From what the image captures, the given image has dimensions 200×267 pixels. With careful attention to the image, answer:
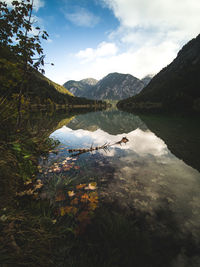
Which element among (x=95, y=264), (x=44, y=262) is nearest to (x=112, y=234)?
(x=95, y=264)

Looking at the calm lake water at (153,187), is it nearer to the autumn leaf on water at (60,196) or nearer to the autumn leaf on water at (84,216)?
the autumn leaf on water at (60,196)

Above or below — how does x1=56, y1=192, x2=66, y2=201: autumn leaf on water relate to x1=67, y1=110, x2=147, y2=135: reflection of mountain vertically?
below

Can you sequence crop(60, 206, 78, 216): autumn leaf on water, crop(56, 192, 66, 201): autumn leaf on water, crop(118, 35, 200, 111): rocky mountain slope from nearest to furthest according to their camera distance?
crop(60, 206, 78, 216): autumn leaf on water → crop(56, 192, 66, 201): autumn leaf on water → crop(118, 35, 200, 111): rocky mountain slope

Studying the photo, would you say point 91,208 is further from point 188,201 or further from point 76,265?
point 188,201

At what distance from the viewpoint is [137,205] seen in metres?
3.47

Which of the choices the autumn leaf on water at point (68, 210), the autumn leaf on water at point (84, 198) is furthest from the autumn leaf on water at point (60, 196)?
the autumn leaf on water at point (84, 198)

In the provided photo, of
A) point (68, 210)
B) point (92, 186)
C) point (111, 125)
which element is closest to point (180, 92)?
point (111, 125)

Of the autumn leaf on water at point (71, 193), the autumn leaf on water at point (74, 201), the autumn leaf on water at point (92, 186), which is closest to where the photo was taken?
the autumn leaf on water at point (74, 201)

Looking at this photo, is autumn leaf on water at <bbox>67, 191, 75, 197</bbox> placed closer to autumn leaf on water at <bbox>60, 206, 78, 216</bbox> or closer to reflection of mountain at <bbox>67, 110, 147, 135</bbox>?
autumn leaf on water at <bbox>60, 206, 78, 216</bbox>

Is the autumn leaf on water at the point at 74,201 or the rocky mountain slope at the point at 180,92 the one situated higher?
the rocky mountain slope at the point at 180,92

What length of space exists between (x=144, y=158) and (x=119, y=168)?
1990 millimetres

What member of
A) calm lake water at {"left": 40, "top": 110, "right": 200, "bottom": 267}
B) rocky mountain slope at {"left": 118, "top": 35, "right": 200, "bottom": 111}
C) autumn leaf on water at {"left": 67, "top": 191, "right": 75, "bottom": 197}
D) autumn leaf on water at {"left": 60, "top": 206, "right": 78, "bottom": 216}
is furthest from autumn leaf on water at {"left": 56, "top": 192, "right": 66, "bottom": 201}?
rocky mountain slope at {"left": 118, "top": 35, "right": 200, "bottom": 111}

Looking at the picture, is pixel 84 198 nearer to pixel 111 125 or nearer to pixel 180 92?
pixel 111 125

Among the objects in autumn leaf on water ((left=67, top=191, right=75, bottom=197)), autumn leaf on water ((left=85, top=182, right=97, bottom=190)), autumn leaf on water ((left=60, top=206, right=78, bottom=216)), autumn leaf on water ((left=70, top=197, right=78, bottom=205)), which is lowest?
autumn leaf on water ((left=85, top=182, right=97, bottom=190))
